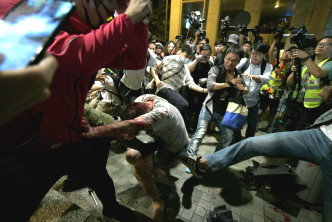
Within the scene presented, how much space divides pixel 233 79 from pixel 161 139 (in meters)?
1.81

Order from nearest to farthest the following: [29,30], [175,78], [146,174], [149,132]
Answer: [29,30] < [146,174] < [149,132] < [175,78]

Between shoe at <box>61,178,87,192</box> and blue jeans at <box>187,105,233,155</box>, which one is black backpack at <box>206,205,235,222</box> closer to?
blue jeans at <box>187,105,233,155</box>

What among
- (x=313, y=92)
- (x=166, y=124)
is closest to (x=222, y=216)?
(x=166, y=124)

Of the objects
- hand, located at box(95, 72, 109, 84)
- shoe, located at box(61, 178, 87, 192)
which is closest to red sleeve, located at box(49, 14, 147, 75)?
shoe, located at box(61, 178, 87, 192)

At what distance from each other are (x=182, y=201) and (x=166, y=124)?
1.28 metres

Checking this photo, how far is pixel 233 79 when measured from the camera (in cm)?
302

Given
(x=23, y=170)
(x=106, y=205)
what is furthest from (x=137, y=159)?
(x=23, y=170)

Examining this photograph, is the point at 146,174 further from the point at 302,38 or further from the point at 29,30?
the point at 302,38

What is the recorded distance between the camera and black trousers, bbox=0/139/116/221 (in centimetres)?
96

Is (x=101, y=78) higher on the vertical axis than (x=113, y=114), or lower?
higher

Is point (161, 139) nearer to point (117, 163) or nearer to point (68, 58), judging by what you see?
point (117, 163)

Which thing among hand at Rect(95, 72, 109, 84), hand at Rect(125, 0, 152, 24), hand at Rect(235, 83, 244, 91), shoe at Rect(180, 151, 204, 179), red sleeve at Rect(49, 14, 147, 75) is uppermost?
hand at Rect(125, 0, 152, 24)

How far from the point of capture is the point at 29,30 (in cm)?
57

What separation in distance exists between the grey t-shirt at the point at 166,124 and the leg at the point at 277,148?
1.79 ft
